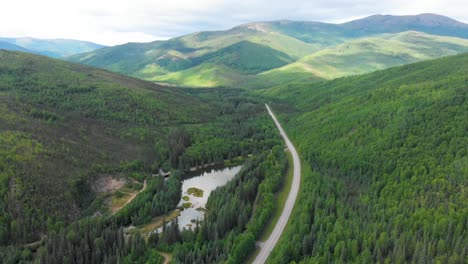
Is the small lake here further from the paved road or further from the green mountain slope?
the paved road

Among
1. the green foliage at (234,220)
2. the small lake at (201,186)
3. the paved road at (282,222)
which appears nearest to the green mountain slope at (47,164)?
the small lake at (201,186)

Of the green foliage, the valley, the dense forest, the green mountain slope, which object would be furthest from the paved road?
the green mountain slope

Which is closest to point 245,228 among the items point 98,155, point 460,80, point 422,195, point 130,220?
point 130,220

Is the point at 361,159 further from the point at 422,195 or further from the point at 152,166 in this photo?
the point at 152,166

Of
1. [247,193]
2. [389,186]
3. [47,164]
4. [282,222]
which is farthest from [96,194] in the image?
[389,186]

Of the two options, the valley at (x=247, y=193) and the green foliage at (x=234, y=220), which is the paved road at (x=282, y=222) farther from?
the green foliage at (x=234, y=220)

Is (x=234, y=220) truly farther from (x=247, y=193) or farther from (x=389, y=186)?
(x=389, y=186)
